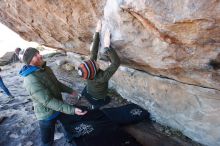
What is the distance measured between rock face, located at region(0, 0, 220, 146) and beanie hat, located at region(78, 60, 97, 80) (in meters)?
0.52

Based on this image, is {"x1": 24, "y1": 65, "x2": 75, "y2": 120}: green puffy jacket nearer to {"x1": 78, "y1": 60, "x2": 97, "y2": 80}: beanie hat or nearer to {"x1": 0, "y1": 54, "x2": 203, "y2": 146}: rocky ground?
{"x1": 78, "y1": 60, "x2": 97, "y2": 80}: beanie hat

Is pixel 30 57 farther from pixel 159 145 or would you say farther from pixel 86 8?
pixel 159 145

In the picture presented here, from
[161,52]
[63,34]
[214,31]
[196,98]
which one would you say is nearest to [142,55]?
[161,52]

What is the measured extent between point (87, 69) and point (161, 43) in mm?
1304

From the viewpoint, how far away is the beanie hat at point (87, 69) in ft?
13.9

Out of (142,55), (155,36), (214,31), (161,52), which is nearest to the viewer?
(214,31)

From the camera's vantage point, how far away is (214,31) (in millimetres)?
2832

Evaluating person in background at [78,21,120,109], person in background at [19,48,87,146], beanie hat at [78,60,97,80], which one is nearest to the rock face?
person in background at [78,21,120,109]

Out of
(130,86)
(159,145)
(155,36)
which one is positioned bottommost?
(159,145)

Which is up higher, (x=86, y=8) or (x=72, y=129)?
(x=86, y=8)

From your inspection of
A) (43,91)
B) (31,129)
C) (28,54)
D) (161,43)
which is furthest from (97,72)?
(31,129)

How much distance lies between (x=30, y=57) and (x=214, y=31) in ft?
7.90

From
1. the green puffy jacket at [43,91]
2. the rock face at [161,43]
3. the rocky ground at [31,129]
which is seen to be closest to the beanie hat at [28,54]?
the green puffy jacket at [43,91]

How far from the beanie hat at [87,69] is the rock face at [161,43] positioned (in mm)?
520
